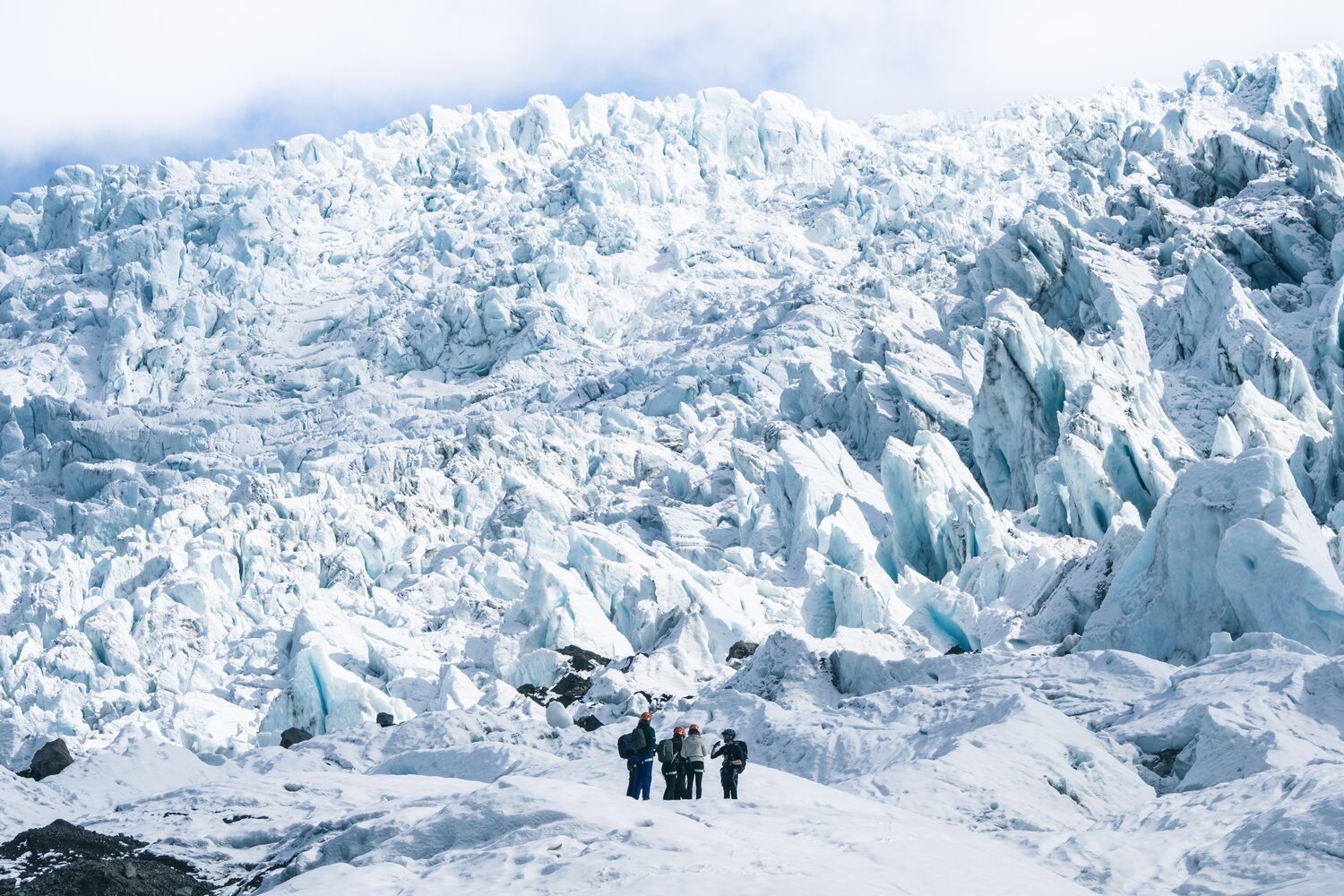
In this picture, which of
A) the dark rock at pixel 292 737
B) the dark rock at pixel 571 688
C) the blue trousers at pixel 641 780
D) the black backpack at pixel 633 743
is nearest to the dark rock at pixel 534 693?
the dark rock at pixel 571 688

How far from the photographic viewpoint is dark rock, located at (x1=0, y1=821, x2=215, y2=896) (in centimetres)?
1028

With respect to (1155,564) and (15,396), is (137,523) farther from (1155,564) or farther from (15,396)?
(1155,564)

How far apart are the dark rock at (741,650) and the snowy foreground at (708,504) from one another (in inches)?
16.1

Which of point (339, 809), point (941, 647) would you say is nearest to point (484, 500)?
point (941, 647)

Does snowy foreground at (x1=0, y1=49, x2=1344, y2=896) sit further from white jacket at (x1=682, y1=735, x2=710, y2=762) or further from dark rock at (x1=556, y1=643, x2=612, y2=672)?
white jacket at (x1=682, y1=735, x2=710, y2=762)

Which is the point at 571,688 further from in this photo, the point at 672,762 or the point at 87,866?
the point at 87,866

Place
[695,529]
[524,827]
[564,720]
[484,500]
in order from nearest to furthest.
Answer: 1. [524,827]
2. [564,720]
3. [695,529]
4. [484,500]

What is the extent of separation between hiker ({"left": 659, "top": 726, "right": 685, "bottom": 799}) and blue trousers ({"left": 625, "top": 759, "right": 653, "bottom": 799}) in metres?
0.16

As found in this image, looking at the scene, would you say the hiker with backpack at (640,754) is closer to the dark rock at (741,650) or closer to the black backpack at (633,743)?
the black backpack at (633,743)

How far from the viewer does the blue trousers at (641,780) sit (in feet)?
38.6

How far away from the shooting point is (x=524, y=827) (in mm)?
9906

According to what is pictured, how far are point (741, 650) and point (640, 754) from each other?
19631mm

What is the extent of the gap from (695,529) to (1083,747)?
122 ft

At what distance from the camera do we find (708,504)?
56062 millimetres
